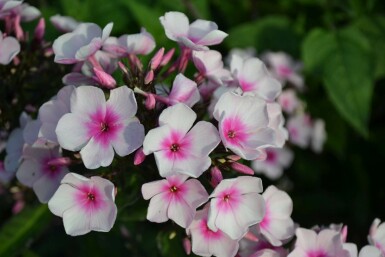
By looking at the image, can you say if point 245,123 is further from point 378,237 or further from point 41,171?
point 41,171

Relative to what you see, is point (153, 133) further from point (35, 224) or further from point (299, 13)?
point (299, 13)

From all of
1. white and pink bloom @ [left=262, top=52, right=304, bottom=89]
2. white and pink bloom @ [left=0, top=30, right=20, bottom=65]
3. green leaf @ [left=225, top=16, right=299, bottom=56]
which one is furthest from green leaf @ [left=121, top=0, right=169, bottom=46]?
white and pink bloom @ [left=0, top=30, right=20, bottom=65]

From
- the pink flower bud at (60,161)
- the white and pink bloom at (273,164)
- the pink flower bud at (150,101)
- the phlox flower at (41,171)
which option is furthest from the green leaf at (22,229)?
the white and pink bloom at (273,164)

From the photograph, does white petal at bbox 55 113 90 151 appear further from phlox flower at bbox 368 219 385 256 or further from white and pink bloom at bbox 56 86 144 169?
phlox flower at bbox 368 219 385 256

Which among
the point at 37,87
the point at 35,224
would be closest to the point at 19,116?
the point at 37,87

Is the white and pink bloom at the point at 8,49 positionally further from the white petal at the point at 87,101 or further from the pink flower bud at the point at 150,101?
the pink flower bud at the point at 150,101

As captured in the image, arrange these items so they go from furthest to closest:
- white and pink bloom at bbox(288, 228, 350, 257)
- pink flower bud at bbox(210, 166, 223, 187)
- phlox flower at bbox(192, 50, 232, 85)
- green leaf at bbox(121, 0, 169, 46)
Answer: green leaf at bbox(121, 0, 169, 46)
phlox flower at bbox(192, 50, 232, 85)
white and pink bloom at bbox(288, 228, 350, 257)
pink flower bud at bbox(210, 166, 223, 187)
